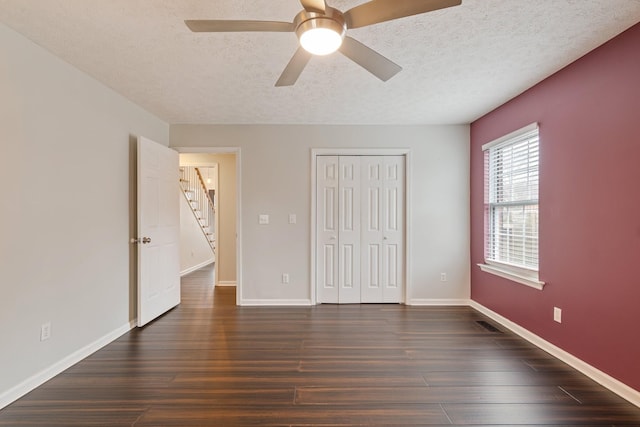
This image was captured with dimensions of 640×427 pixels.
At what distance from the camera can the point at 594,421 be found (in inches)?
71.9

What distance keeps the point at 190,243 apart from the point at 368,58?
19.9ft

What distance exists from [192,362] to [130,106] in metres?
2.64

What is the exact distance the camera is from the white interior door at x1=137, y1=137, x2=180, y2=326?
3277 millimetres

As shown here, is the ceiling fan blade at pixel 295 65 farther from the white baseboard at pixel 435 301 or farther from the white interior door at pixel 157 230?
the white baseboard at pixel 435 301

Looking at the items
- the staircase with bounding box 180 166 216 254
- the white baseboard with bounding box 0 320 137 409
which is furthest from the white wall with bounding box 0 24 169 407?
the staircase with bounding box 180 166 216 254

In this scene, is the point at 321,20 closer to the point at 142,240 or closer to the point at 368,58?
the point at 368,58

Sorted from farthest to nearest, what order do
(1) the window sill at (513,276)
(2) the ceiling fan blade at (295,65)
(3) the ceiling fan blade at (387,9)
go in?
(1) the window sill at (513,276) < (2) the ceiling fan blade at (295,65) < (3) the ceiling fan blade at (387,9)

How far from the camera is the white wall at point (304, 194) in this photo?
4.08 metres

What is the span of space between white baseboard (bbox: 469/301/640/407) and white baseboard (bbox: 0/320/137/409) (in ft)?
13.0

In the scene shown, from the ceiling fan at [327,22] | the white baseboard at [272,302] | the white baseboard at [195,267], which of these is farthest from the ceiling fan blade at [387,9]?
the white baseboard at [195,267]

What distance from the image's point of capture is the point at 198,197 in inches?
306

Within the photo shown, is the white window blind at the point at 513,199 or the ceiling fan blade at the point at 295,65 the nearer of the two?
the ceiling fan blade at the point at 295,65

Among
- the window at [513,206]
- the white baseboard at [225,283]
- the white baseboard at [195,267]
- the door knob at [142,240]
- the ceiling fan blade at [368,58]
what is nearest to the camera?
the ceiling fan blade at [368,58]

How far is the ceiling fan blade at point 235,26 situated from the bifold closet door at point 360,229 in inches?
103
